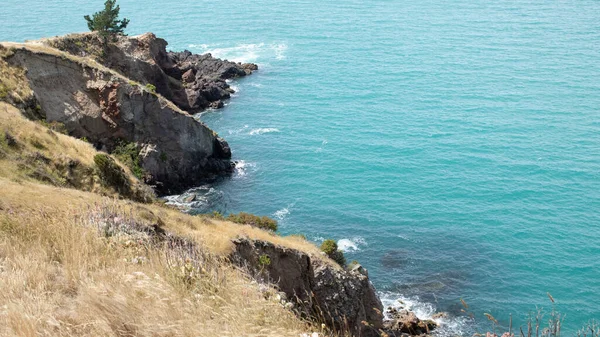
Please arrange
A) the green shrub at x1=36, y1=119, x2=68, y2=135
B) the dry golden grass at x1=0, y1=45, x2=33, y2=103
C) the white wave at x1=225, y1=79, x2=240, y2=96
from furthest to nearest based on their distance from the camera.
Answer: the white wave at x1=225, y1=79, x2=240, y2=96 < the green shrub at x1=36, y1=119, x2=68, y2=135 < the dry golden grass at x1=0, y1=45, x2=33, y2=103

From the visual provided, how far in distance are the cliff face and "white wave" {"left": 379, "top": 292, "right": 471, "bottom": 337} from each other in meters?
30.5

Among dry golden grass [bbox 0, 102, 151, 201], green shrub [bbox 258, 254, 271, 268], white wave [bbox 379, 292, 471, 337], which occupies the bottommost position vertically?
white wave [bbox 379, 292, 471, 337]

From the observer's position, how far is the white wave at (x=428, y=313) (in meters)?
53.0

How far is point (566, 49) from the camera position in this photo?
12588 cm

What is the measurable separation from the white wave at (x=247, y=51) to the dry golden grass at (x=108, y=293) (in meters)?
123

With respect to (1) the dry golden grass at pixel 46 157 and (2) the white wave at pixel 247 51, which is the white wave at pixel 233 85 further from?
(1) the dry golden grass at pixel 46 157

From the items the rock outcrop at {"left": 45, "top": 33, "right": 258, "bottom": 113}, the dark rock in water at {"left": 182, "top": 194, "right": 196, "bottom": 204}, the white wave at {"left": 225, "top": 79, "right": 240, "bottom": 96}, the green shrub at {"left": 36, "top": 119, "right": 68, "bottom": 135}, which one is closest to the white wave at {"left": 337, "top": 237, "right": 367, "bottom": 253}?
the dark rock in water at {"left": 182, "top": 194, "right": 196, "bottom": 204}

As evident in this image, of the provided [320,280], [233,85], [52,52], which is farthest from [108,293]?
[233,85]

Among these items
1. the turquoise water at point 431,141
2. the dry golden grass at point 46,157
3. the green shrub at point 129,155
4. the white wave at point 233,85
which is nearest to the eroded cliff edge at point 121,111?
the green shrub at point 129,155

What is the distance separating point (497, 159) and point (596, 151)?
1375cm

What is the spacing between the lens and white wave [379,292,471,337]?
2085 inches

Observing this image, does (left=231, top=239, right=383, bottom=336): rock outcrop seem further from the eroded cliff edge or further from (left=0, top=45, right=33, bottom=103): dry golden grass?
the eroded cliff edge

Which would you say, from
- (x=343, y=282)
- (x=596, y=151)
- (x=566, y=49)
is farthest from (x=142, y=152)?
(x=566, y=49)

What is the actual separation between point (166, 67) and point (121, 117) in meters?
36.6
